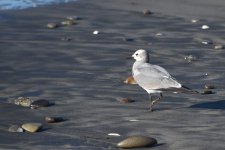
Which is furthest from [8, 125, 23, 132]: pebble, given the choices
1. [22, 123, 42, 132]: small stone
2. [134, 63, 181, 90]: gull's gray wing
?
[134, 63, 181, 90]: gull's gray wing

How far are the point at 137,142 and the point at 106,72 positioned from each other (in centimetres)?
390

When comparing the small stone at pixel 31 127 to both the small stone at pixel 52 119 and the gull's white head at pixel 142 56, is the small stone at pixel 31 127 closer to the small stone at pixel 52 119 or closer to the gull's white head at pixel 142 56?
the small stone at pixel 52 119

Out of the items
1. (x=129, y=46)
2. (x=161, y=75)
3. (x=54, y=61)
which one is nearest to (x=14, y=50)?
(x=54, y=61)

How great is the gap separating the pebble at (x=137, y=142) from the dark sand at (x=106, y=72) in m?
0.08

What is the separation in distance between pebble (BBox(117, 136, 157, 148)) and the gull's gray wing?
5.14ft

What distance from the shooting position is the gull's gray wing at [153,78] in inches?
353

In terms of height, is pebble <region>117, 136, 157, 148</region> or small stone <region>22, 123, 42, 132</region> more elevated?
small stone <region>22, 123, 42, 132</region>

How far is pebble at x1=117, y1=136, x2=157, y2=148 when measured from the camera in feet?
23.8

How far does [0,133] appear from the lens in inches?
306

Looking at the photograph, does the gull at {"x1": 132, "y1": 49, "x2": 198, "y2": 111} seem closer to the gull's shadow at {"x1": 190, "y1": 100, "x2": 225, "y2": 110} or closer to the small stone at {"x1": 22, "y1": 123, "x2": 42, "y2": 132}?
the gull's shadow at {"x1": 190, "y1": 100, "x2": 225, "y2": 110}

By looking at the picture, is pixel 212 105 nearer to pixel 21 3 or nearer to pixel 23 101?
pixel 23 101

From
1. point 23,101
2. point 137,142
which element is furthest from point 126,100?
point 137,142

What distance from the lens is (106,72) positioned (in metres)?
11.1

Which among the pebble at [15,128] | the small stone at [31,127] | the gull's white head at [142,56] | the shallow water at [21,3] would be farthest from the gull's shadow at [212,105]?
the shallow water at [21,3]
